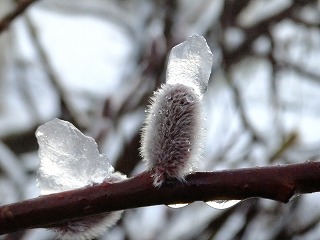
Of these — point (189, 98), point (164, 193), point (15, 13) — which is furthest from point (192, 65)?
point (15, 13)

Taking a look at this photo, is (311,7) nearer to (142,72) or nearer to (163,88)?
(142,72)

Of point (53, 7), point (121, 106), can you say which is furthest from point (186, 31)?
point (53, 7)

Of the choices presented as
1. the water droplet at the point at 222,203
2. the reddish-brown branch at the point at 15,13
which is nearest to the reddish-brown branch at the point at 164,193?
the water droplet at the point at 222,203

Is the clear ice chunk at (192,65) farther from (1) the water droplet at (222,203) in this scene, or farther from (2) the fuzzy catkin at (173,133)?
(1) the water droplet at (222,203)

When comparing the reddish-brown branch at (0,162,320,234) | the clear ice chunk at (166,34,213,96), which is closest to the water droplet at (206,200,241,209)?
the reddish-brown branch at (0,162,320,234)

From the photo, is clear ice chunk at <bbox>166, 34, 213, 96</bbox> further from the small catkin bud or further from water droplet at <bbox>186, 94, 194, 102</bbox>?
the small catkin bud

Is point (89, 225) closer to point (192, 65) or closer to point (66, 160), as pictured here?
point (66, 160)
